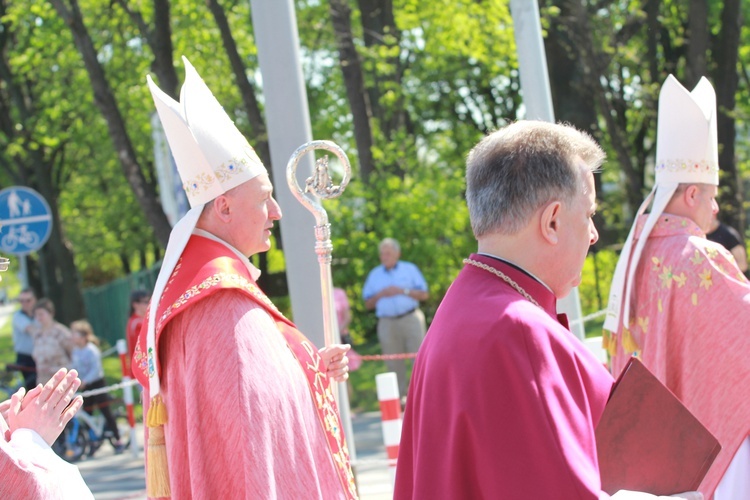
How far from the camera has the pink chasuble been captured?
5.01 meters

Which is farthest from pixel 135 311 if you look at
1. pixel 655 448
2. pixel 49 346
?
pixel 655 448

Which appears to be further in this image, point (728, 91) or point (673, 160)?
point (728, 91)

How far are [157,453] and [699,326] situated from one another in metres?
2.45

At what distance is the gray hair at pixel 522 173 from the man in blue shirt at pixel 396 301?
9.83 metres

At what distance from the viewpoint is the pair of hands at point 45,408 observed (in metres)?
3.57

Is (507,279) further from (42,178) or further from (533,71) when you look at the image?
(42,178)

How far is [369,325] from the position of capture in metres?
18.3

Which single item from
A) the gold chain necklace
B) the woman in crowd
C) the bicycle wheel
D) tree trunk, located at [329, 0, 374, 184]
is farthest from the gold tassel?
tree trunk, located at [329, 0, 374, 184]

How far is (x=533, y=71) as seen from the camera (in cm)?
767

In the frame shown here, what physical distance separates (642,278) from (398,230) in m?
11.0

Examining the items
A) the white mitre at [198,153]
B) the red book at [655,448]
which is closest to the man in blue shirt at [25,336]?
the white mitre at [198,153]

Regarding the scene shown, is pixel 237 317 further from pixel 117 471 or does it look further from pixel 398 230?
pixel 398 230

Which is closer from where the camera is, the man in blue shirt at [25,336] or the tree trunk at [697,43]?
the man in blue shirt at [25,336]

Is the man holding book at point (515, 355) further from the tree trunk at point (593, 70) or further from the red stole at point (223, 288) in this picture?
the tree trunk at point (593, 70)
